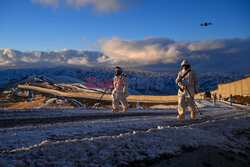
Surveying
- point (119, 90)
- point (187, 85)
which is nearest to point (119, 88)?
point (119, 90)

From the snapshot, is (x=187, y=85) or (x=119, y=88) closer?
(x=187, y=85)

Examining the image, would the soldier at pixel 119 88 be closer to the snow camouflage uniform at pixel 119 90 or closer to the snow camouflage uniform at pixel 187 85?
the snow camouflage uniform at pixel 119 90

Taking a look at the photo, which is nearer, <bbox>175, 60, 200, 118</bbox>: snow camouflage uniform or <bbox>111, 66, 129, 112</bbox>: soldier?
<bbox>175, 60, 200, 118</bbox>: snow camouflage uniform

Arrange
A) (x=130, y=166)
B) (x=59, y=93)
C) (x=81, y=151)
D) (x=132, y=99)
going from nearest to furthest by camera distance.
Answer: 1. (x=130, y=166)
2. (x=81, y=151)
3. (x=132, y=99)
4. (x=59, y=93)

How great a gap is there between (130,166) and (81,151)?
0.55m

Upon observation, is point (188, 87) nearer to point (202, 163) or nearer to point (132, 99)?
point (202, 163)

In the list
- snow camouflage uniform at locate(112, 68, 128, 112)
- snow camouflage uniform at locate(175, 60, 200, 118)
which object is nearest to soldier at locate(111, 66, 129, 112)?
snow camouflage uniform at locate(112, 68, 128, 112)

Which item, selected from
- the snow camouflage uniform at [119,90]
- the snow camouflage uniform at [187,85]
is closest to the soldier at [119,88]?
the snow camouflage uniform at [119,90]

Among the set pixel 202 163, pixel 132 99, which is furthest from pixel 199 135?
pixel 132 99

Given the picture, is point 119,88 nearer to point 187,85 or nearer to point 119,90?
point 119,90

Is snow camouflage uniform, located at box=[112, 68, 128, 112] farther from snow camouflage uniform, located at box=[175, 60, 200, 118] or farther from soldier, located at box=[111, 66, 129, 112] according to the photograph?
snow camouflage uniform, located at box=[175, 60, 200, 118]

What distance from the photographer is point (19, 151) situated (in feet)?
6.63

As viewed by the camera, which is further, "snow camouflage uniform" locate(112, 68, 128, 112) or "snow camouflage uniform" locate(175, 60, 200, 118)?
"snow camouflage uniform" locate(112, 68, 128, 112)

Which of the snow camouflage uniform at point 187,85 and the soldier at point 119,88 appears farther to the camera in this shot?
the soldier at point 119,88
